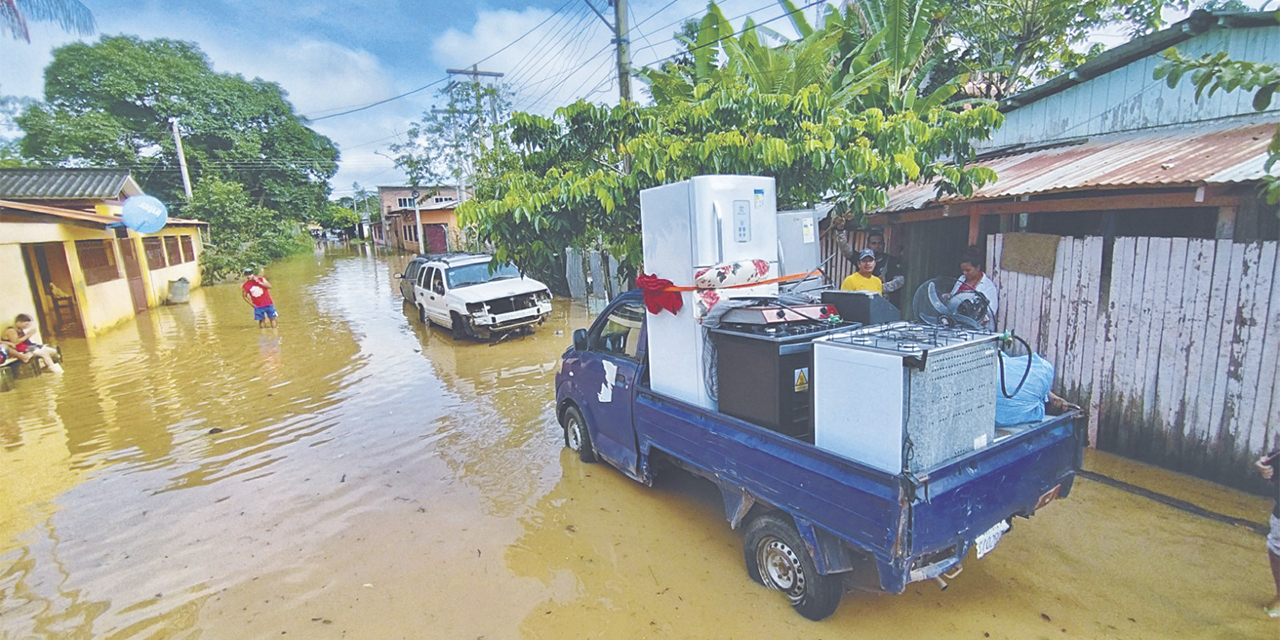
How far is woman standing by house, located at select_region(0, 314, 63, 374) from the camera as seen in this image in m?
9.45

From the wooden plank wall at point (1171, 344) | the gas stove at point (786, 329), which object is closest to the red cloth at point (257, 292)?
the gas stove at point (786, 329)

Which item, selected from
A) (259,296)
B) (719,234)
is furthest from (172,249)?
(719,234)

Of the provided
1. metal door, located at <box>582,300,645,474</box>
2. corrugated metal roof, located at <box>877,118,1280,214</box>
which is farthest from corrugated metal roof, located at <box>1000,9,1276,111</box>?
metal door, located at <box>582,300,645,474</box>

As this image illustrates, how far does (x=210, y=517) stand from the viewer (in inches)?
185

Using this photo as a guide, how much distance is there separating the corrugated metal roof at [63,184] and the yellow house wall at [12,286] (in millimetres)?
6020

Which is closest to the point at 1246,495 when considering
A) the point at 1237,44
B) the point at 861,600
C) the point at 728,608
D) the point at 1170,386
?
the point at 1170,386

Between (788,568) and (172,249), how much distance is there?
2573 centimetres

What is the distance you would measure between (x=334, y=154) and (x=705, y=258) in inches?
1973

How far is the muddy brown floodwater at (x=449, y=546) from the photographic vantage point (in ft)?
10.4

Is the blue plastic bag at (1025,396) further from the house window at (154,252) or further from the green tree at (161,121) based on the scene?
the green tree at (161,121)

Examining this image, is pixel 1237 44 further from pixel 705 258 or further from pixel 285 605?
pixel 285 605

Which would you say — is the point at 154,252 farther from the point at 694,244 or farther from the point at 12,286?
the point at 694,244

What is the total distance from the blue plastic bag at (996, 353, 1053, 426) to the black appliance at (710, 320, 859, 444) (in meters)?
0.90

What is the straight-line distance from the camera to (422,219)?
3553 cm
